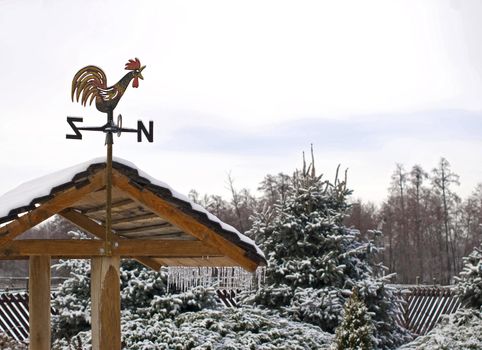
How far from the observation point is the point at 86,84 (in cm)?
535

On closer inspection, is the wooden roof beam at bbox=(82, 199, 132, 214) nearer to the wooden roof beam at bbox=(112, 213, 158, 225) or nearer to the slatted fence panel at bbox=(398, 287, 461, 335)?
the wooden roof beam at bbox=(112, 213, 158, 225)

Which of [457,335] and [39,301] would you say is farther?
[457,335]

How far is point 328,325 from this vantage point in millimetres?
12180

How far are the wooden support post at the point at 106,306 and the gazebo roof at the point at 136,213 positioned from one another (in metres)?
0.18

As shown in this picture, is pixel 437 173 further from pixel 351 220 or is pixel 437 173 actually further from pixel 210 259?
pixel 210 259

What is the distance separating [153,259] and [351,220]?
43.1m

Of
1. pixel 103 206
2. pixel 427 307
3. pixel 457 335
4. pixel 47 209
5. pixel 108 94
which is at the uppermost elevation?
pixel 108 94

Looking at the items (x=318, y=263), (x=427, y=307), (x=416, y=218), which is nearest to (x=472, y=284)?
(x=318, y=263)

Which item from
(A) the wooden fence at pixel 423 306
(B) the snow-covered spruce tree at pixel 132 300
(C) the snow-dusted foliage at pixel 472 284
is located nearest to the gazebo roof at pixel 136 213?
(B) the snow-covered spruce tree at pixel 132 300

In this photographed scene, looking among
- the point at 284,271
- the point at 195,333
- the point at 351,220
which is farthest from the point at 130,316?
the point at 351,220

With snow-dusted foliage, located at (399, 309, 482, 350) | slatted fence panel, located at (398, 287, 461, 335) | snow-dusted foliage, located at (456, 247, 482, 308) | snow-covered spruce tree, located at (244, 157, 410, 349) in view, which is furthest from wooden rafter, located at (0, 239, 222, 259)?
slatted fence panel, located at (398, 287, 461, 335)

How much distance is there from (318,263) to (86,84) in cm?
808

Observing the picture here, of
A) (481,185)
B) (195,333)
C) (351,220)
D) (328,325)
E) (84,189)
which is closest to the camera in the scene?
(84,189)

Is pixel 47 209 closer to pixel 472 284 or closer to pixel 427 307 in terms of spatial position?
pixel 472 284
